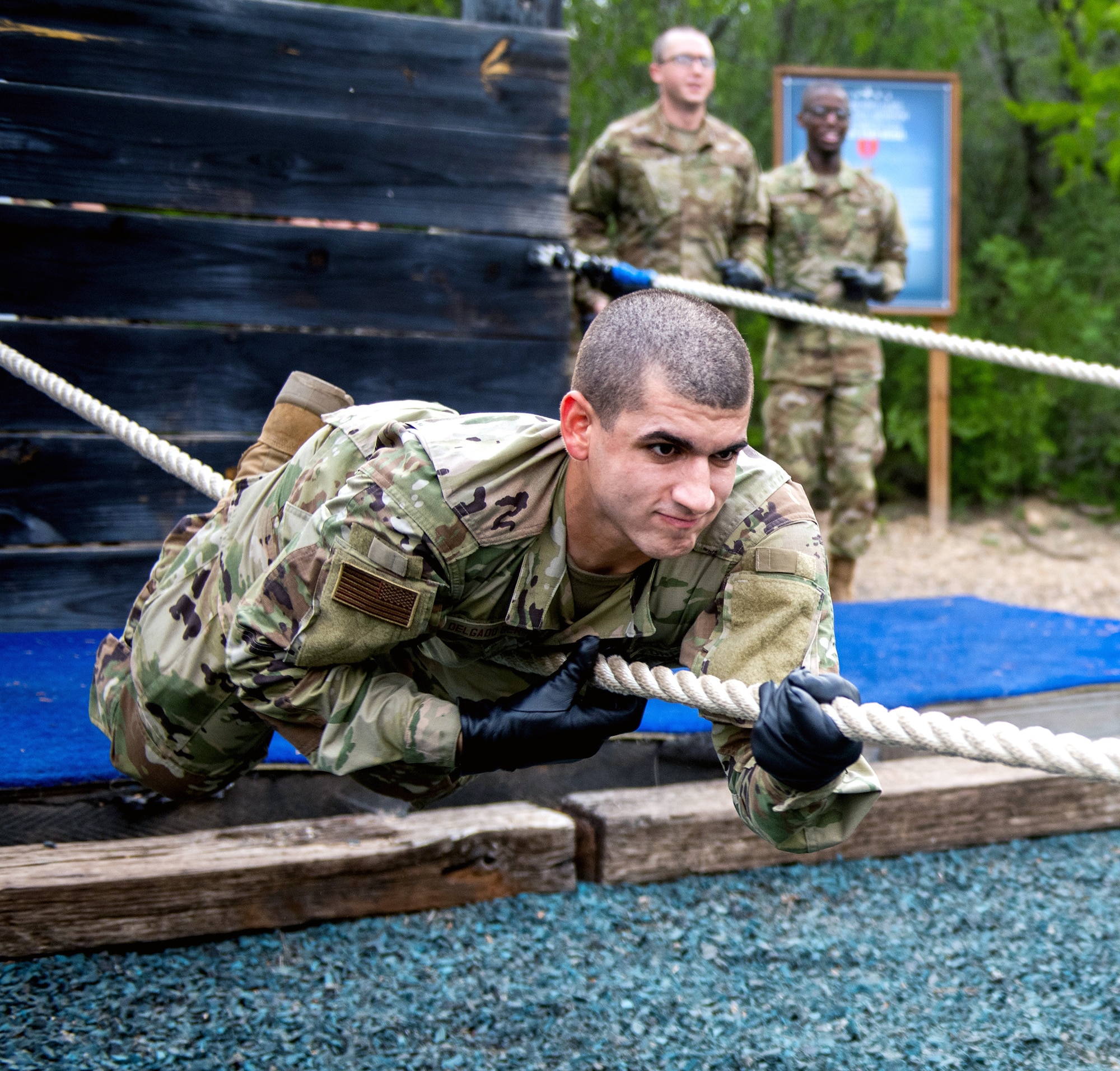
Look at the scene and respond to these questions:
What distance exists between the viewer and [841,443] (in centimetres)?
543

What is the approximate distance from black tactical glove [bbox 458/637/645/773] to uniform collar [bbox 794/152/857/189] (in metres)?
4.21

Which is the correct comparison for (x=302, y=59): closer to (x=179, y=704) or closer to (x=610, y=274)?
(x=610, y=274)

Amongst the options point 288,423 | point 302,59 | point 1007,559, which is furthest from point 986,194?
point 288,423

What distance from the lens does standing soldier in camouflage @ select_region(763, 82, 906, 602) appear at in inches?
211

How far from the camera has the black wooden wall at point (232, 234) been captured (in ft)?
10.9

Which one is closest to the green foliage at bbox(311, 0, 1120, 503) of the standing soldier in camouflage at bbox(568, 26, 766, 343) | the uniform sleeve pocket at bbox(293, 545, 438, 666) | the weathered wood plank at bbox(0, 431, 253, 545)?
the standing soldier in camouflage at bbox(568, 26, 766, 343)

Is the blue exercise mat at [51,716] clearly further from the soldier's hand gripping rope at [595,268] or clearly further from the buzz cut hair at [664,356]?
the soldier's hand gripping rope at [595,268]

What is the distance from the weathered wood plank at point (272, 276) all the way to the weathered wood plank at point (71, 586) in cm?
68

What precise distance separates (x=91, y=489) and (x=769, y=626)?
7.88 feet

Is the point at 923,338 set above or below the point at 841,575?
above

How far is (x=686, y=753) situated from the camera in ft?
10.3

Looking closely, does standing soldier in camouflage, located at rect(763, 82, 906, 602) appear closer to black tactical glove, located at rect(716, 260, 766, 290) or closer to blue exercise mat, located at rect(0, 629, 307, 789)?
black tactical glove, located at rect(716, 260, 766, 290)

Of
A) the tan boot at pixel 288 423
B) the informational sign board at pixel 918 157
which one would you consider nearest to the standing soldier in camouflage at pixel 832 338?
the informational sign board at pixel 918 157

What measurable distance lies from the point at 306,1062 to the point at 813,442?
394cm
